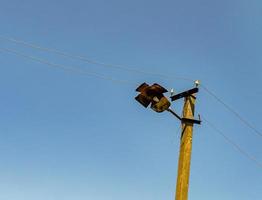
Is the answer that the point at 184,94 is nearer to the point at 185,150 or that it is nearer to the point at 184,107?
the point at 184,107

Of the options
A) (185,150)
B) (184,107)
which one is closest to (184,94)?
(184,107)

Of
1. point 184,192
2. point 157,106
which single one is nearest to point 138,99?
point 157,106

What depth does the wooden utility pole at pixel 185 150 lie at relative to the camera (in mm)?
12453

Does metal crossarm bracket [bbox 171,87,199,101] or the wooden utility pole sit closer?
the wooden utility pole

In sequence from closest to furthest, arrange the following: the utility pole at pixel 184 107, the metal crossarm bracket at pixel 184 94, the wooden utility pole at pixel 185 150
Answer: the wooden utility pole at pixel 185 150 → the utility pole at pixel 184 107 → the metal crossarm bracket at pixel 184 94

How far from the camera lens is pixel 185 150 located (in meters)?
13.0

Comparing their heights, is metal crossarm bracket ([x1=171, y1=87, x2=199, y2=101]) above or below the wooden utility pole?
above

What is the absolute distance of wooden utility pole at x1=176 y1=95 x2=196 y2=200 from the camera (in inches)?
490

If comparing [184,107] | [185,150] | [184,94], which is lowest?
[185,150]

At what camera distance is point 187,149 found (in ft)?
42.6

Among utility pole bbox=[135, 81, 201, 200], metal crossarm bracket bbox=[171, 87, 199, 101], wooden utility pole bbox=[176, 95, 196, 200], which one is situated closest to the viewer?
wooden utility pole bbox=[176, 95, 196, 200]

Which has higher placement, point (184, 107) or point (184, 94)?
point (184, 94)

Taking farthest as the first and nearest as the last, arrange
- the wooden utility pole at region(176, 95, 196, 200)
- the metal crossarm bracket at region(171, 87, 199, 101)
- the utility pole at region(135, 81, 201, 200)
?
1. the metal crossarm bracket at region(171, 87, 199, 101)
2. the utility pole at region(135, 81, 201, 200)
3. the wooden utility pole at region(176, 95, 196, 200)

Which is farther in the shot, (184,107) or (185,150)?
(184,107)
